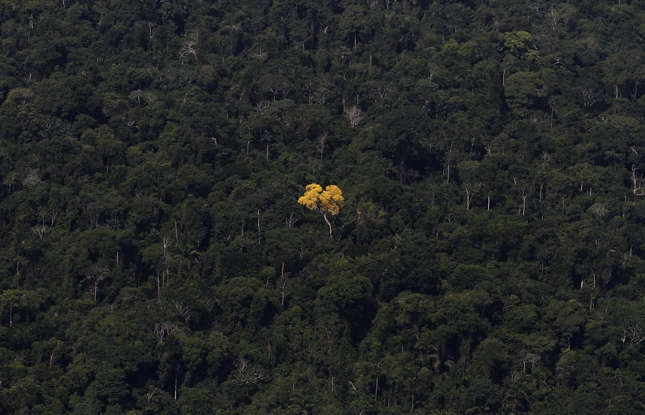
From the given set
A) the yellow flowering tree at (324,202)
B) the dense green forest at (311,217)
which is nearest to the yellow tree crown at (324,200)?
the yellow flowering tree at (324,202)

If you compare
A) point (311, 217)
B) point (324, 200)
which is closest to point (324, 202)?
point (324, 200)

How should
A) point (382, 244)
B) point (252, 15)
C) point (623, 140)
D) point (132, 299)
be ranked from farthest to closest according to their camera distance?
1. point (252, 15)
2. point (623, 140)
3. point (382, 244)
4. point (132, 299)

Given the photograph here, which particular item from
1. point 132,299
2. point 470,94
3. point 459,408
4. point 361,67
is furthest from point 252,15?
point 459,408

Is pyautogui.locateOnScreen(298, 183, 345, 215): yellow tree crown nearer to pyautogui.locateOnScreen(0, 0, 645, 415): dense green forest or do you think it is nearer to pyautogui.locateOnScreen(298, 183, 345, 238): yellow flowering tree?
pyautogui.locateOnScreen(298, 183, 345, 238): yellow flowering tree

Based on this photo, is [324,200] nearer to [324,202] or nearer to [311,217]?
[324,202]

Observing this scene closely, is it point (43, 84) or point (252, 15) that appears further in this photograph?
point (252, 15)

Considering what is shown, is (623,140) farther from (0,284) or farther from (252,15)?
(0,284)

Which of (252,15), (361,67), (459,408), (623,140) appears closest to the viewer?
(459,408)
